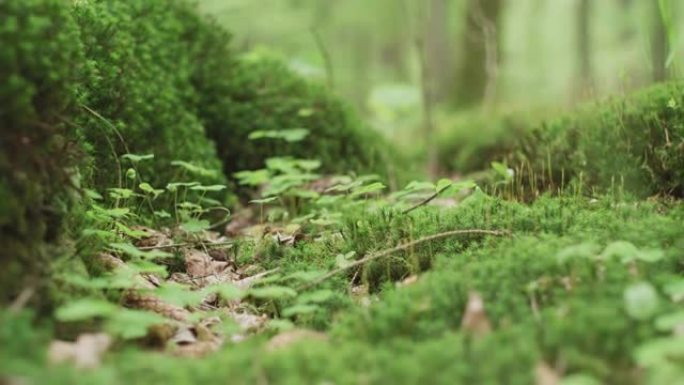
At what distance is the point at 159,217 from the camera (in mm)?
3145

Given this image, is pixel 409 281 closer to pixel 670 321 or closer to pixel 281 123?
pixel 670 321

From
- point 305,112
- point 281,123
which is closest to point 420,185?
point 305,112

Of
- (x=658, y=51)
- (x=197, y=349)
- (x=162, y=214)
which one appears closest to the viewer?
(x=197, y=349)

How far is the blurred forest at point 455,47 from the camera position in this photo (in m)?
5.57

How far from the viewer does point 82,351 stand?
155cm

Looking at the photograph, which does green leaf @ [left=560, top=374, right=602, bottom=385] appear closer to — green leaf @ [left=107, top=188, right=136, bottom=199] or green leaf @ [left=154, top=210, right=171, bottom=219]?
green leaf @ [left=107, top=188, right=136, bottom=199]

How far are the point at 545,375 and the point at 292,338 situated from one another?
0.72m

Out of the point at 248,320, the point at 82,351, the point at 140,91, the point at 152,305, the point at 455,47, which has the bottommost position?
the point at 248,320

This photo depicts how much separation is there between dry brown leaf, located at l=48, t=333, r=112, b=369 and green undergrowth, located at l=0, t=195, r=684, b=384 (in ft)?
0.17

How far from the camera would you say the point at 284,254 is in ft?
9.30

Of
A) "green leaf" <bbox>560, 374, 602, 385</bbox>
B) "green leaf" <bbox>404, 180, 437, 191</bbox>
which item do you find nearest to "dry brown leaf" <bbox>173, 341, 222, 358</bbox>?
"green leaf" <bbox>560, 374, 602, 385</bbox>

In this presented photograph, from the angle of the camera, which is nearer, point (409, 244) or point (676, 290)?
point (676, 290)

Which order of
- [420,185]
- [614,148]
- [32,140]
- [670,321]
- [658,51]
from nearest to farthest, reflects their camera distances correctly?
[670,321], [32,140], [420,185], [614,148], [658,51]

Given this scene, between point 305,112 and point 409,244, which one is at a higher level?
point 305,112
